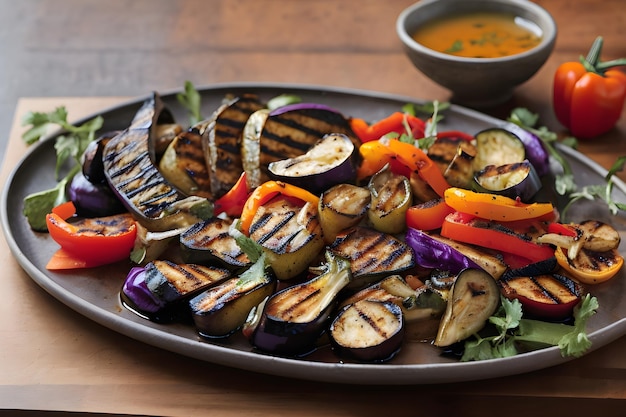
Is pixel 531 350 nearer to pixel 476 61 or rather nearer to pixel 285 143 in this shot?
pixel 285 143

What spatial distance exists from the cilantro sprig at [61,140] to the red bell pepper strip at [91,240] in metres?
0.23

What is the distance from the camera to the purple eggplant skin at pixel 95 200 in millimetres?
3447

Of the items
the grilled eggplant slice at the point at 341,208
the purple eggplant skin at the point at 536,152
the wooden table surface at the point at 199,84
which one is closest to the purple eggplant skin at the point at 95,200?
the wooden table surface at the point at 199,84

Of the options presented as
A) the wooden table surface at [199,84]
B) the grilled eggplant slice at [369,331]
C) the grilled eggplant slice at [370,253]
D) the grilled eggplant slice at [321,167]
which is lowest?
the wooden table surface at [199,84]

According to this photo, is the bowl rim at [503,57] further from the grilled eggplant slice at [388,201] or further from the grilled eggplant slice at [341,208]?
the grilled eggplant slice at [341,208]

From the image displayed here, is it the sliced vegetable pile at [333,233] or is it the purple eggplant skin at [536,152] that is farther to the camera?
the purple eggplant skin at [536,152]

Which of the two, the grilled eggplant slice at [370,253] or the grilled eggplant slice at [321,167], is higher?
the grilled eggplant slice at [321,167]

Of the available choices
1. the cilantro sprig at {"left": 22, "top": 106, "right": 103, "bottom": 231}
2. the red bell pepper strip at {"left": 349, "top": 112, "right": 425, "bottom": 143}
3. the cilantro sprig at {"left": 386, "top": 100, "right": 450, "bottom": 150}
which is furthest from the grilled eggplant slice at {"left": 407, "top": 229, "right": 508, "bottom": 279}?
the cilantro sprig at {"left": 22, "top": 106, "right": 103, "bottom": 231}

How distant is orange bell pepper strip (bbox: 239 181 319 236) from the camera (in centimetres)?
319

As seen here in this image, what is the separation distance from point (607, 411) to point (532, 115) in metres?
1.75

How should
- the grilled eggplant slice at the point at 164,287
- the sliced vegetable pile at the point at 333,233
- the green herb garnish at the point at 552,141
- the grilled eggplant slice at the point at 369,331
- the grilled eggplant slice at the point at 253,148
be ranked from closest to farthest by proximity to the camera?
1. the grilled eggplant slice at the point at 369,331
2. the sliced vegetable pile at the point at 333,233
3. the grilled eggplant slice at the point at 164,287
4. the grilled eggplant slice at the point at 253,148
5. the green herb garnish at the point at 552,141

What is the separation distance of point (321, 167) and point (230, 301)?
2.46ft

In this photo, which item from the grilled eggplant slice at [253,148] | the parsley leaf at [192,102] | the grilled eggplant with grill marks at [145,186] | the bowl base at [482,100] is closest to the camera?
the grilled eggplant with grill marks at [145,186]

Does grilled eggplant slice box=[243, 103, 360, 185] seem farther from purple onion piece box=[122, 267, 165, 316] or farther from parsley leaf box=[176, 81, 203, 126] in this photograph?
purple onion piece box=[122, 267, 165, 316]
